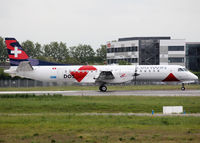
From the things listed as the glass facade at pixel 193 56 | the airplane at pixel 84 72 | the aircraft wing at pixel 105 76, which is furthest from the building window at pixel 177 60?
the aircraft wing at pixel 105 76

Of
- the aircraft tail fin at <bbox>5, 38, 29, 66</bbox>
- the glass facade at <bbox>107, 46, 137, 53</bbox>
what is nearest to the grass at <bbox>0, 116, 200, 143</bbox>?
the aircraft tail fin at <bbox>5, 38, 29, 66</bbox>

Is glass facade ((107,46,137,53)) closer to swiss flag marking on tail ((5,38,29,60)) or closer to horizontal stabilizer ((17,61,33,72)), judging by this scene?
swiss flag marking on tail ((5,38,29,60))

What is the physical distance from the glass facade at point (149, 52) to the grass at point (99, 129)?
8250 cm

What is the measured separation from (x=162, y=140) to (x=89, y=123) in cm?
583

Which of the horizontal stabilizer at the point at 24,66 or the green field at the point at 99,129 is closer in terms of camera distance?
the green field at the point at 99,129

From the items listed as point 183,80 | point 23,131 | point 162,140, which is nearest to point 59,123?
point 23,131

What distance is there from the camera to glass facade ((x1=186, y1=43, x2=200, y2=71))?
337ft

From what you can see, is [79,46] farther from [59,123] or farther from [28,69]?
[59,123]

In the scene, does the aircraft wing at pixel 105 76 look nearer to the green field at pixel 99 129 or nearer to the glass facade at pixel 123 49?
the green field at pixel 99 129

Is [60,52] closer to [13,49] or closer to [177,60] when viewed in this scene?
[177,60]

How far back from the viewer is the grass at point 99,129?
1537 centimetres

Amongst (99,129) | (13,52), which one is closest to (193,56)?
(13,52)

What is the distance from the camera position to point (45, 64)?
49.0 m

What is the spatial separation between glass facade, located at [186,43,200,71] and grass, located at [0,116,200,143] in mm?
84127
